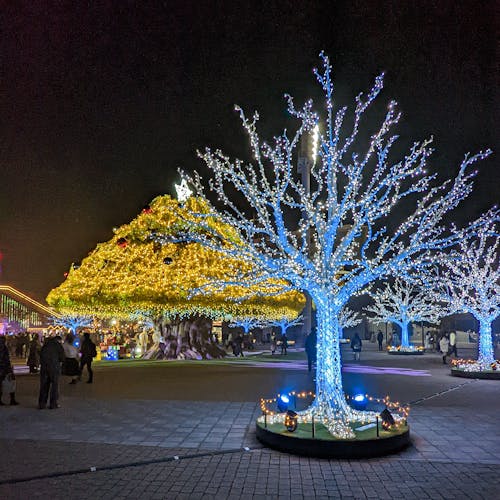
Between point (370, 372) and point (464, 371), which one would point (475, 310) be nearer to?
point (464, 371)

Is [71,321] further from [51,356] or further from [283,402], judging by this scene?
[283,402]

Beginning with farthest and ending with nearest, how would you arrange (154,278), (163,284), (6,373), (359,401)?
(154,278) → (163,284) → (6,373) → (359,401)

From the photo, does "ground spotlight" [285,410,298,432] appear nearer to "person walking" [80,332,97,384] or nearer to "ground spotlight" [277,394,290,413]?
"ground spotlight" [277,394,290,413]

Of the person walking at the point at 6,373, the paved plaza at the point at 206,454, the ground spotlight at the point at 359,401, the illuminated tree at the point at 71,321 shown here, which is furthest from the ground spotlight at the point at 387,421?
the illuminated tree at the point at 71,321

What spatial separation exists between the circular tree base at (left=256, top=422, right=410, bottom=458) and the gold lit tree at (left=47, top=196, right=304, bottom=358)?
12.9m

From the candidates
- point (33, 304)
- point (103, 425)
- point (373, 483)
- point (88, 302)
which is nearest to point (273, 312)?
point (88, 302)

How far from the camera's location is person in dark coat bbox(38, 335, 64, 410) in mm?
11695

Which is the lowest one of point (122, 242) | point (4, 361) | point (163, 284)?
point (4, 361)

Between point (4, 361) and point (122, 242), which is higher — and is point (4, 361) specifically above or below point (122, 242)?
below

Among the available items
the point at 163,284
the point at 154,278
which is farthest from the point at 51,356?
the point at 154,278

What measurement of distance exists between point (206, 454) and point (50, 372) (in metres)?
5.51

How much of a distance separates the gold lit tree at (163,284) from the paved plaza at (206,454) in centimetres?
802

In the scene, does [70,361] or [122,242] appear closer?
[70,361]

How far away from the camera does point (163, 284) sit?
72.1 ft
